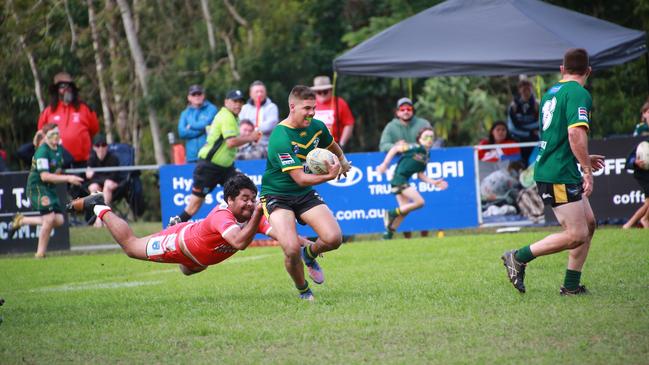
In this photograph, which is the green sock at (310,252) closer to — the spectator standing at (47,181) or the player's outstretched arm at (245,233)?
the player's outstretched arm at (245,233)

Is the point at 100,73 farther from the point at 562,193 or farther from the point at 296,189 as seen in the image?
the point at 562,193

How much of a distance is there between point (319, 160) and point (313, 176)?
0.68ft

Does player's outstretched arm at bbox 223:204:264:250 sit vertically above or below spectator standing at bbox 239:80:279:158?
above

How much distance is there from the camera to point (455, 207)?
17.3 metres

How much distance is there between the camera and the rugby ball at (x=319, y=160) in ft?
31.1

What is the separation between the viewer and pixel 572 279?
9359mm

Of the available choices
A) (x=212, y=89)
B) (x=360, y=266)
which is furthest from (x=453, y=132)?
(x=360, y=266)

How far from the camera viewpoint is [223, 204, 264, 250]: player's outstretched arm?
931cm

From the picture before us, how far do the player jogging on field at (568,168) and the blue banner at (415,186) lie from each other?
25.5 ft

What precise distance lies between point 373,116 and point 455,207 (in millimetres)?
12433

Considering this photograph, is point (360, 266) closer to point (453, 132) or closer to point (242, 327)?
point (242, 327)

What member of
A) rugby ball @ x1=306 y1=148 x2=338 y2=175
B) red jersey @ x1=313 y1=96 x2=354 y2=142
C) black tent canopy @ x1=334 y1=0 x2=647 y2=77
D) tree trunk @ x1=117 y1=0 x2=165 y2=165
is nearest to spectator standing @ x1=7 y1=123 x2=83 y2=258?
red jersey @ x1=313 y1=96 x2=354 y2=142

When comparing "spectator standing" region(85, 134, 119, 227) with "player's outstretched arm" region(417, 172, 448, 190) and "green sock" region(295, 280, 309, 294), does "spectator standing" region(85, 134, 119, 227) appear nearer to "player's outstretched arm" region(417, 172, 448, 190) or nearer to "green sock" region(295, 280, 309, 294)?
"player's outstretched arm" region(417, 172, 448, 190)

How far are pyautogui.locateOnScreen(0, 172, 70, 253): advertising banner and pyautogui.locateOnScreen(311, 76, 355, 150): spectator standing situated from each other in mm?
4595
